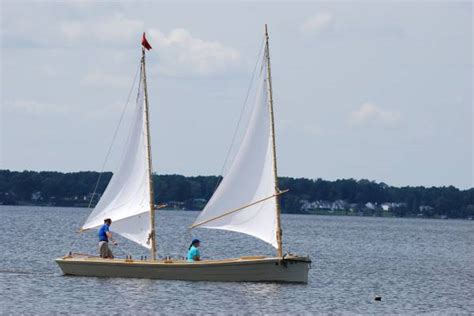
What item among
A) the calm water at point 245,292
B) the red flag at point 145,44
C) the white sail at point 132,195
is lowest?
the calm water at point 245,292

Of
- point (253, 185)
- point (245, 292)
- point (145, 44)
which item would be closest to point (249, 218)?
point (253, 185)

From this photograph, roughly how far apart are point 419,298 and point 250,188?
901 cm

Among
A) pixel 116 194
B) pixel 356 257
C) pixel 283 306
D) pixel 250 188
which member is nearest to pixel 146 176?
pixel 116 194

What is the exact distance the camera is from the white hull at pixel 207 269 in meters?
49.5

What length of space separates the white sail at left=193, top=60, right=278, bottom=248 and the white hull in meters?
1.35

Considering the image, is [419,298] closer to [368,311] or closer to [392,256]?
[368,311]

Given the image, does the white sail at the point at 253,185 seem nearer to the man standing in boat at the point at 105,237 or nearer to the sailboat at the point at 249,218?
the sailboat at the point at 249,218

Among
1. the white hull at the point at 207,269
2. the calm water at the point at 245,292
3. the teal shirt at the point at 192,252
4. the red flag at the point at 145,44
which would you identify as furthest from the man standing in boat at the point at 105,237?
the red flag at the point at 145,44

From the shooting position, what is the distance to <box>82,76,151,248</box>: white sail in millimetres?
52594

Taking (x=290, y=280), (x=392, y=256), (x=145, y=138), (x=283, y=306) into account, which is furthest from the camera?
(x=392, y=256)

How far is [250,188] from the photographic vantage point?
50.7m

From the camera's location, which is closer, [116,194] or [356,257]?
[116,194]

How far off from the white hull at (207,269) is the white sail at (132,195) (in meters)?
1.57

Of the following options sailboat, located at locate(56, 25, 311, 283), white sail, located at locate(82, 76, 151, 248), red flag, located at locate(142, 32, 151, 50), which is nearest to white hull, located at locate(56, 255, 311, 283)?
sailboat, located at locate(56, 25, 311, 283)
